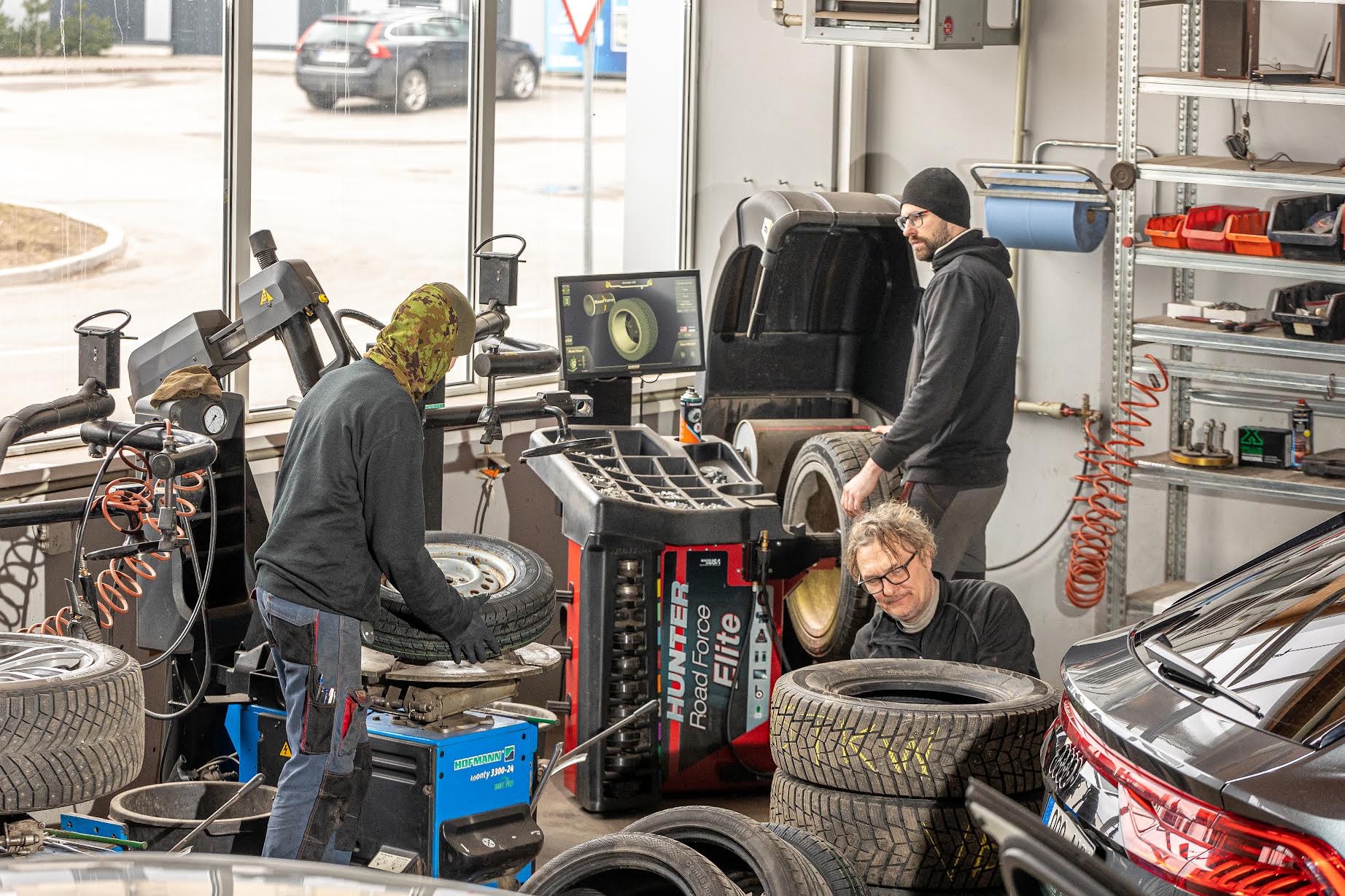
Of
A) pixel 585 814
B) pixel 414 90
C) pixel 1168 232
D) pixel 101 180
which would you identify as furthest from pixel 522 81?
pixel 585 814

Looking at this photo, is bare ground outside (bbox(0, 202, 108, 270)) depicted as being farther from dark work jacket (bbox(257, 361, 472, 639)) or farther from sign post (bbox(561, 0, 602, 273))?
sign post (bbox(561, 0, 602, 273))

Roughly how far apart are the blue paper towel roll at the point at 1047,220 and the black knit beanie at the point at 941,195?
3.02ft

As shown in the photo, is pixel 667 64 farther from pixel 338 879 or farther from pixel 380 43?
pixel 338 879

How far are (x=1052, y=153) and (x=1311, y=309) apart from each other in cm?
159

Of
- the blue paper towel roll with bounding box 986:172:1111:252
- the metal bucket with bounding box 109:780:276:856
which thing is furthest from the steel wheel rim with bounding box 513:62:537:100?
the metal bucket with bounding box 109:780:276:856

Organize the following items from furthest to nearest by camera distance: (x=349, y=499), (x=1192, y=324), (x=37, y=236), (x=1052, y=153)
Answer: (x=1052, y=153)
(x=1192, y=324)
(x=37, y=236)
(x=349, y=499)

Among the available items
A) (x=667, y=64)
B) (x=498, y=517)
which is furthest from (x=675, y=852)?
(x=667, y=64)

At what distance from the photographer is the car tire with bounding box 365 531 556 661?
421cm

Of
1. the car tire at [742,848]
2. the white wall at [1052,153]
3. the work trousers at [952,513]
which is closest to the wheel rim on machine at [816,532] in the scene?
the work trousers at [952,513]

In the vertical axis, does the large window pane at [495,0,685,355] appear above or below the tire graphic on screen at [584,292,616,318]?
above

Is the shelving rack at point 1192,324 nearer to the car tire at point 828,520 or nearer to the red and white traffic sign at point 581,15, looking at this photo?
the car tire at point 828,520

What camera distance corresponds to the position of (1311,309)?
5383 mm

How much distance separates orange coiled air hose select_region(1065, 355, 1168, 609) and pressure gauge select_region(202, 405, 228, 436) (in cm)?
313

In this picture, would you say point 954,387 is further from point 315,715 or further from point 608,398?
point 315,715
